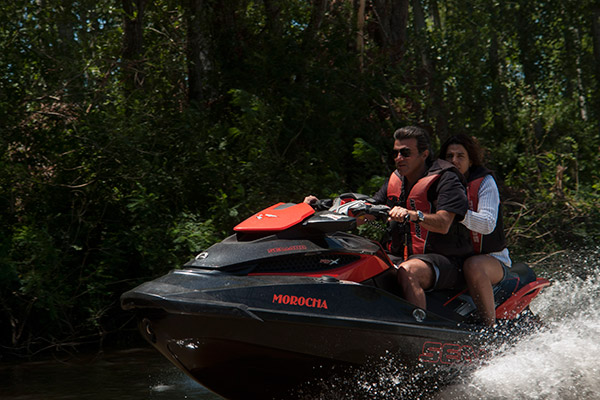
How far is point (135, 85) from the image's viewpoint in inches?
340

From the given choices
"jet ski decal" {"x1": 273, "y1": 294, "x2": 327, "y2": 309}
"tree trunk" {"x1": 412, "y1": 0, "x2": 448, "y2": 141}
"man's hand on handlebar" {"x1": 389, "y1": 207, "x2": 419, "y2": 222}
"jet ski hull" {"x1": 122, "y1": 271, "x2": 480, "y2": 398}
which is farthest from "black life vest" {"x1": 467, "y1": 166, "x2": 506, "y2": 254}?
"tree trunk" {"x1": 412, "y1": 0, "x2": 448, "y2": 141}

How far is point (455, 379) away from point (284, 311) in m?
1.18

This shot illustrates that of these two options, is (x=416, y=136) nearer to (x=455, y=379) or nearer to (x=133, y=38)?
(x=455, y=379)

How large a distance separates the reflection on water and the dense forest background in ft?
1.53

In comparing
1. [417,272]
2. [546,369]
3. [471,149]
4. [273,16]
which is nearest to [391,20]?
[273,16]

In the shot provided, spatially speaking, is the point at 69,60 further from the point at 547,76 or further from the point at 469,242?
the point at 547,76

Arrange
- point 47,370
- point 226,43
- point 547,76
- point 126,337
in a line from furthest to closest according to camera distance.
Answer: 1. point 547,76
2. point 226,43
3. point 126,337
4. point 47,370

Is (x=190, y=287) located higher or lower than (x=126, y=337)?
higher

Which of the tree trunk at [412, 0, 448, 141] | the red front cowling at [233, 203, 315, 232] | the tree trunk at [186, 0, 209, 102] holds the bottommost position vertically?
the red front cowling at [233, 203, 315, 232]

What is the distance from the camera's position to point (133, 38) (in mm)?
8969

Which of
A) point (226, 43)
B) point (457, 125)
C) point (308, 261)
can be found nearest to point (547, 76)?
point (457, 125)

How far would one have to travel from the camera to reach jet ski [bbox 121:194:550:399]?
323 centimetres

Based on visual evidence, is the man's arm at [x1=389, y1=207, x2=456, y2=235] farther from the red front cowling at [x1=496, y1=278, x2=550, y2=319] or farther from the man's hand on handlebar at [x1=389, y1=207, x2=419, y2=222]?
the red front cowling at [x1=496, y1=278, x2=550, y2=319]

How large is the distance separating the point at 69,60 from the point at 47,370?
323 centimetres
